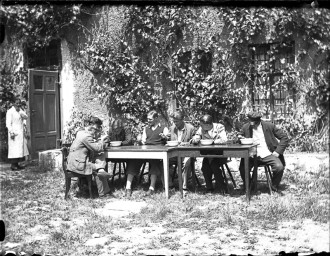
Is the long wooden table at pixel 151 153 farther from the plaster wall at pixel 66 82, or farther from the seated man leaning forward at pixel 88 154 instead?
the plaster wall at pixel 66 82

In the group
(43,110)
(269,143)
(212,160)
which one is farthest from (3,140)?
(269,143)

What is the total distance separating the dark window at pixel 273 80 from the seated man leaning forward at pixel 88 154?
16.0 ft

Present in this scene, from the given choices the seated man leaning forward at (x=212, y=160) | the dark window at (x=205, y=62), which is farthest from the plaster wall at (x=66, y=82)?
the seated man leaning forward at (x=212, y=160)

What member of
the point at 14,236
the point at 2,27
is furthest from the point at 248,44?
the point at 2,27

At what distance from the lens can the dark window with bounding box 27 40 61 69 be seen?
36.9ft

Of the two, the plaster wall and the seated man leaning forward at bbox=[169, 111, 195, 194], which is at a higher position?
the plaster wall

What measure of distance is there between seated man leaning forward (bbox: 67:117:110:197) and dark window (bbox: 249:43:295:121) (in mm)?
4864

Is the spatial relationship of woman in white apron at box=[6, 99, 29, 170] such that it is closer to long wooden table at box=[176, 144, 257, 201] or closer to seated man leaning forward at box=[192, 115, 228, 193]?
seated man leaning forward at box=[192, 115, 228, 193]

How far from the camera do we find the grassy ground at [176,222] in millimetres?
3838

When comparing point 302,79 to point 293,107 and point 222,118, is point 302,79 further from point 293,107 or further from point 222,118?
point 222,118

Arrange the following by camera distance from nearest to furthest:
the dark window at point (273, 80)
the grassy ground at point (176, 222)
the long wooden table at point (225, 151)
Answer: the grassy ground at point (176, 222) < the long wooden table at point (225, 151) < the dark window at point (273, 80)

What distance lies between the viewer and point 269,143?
6293 millimetres

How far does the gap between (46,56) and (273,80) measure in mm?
6256

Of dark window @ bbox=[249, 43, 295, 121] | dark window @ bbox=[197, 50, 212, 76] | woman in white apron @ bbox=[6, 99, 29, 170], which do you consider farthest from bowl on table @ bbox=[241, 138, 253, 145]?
woman in white apron @ bbox=[6, 99, 29, 170]
